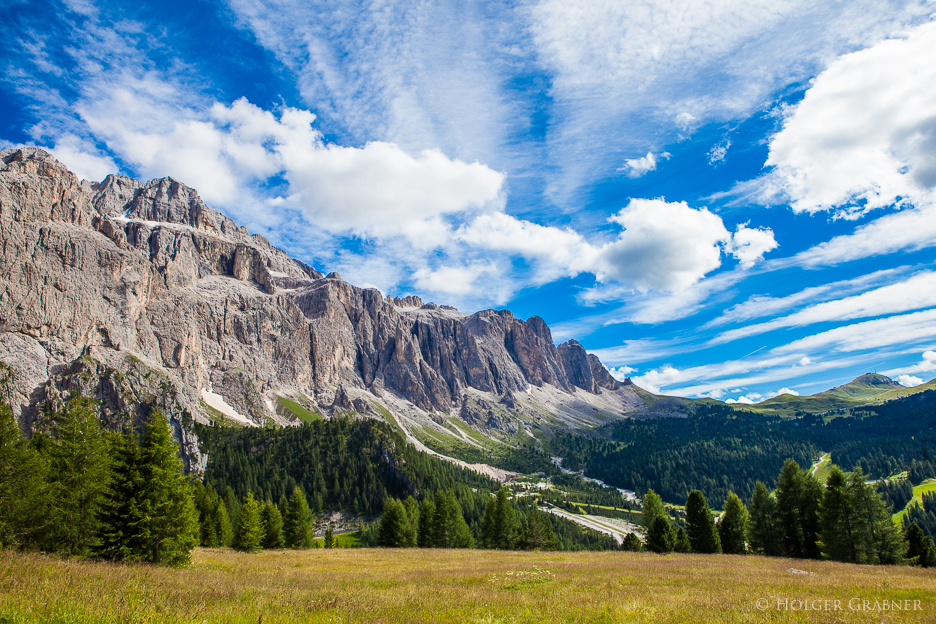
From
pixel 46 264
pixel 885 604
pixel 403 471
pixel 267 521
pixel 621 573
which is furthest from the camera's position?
pixel 46 264

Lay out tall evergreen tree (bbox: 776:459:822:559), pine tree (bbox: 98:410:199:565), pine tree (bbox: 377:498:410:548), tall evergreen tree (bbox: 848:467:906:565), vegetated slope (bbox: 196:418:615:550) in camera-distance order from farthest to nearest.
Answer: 1. vegetated slope (bbox: 196:418:615:550)
2. pine tree (bbox: 377:498:410:548)
3. tall evergreen tree (bbox: 776:459:822:559)
4. tall evergreen tree (bbox: 848:467:906:565)
5. pine tree (bbox: 98:410:199:565)

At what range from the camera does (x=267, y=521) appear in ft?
211

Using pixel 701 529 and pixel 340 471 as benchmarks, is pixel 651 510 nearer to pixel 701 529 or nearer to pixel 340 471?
pixel 701 529

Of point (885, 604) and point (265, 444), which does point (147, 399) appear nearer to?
point (265, 444)

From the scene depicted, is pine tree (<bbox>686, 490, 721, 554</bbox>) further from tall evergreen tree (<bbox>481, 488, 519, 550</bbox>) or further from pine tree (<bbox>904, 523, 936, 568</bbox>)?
tall evergreen tree (<bbox>481, 488, 519, 550</bbox>)

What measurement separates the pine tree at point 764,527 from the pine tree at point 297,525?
6170 centimetres

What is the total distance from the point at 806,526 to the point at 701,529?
11.6 metres

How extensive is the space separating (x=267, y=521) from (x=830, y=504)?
6870cm

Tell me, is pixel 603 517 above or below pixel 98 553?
below

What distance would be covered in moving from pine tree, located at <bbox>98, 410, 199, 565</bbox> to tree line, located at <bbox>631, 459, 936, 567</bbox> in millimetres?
49212

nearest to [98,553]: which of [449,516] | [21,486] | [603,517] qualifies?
[21,486]

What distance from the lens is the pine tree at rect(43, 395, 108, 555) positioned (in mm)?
26062

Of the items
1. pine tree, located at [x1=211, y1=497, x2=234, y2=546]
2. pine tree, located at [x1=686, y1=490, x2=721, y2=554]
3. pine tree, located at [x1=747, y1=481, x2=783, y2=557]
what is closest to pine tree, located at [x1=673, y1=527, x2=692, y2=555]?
pine tree, located at [x1=686, y1=490, x2=721, y2=554]

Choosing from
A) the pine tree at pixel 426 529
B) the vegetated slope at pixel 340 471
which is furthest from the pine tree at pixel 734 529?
the vegetated slope at pixel 340 471
